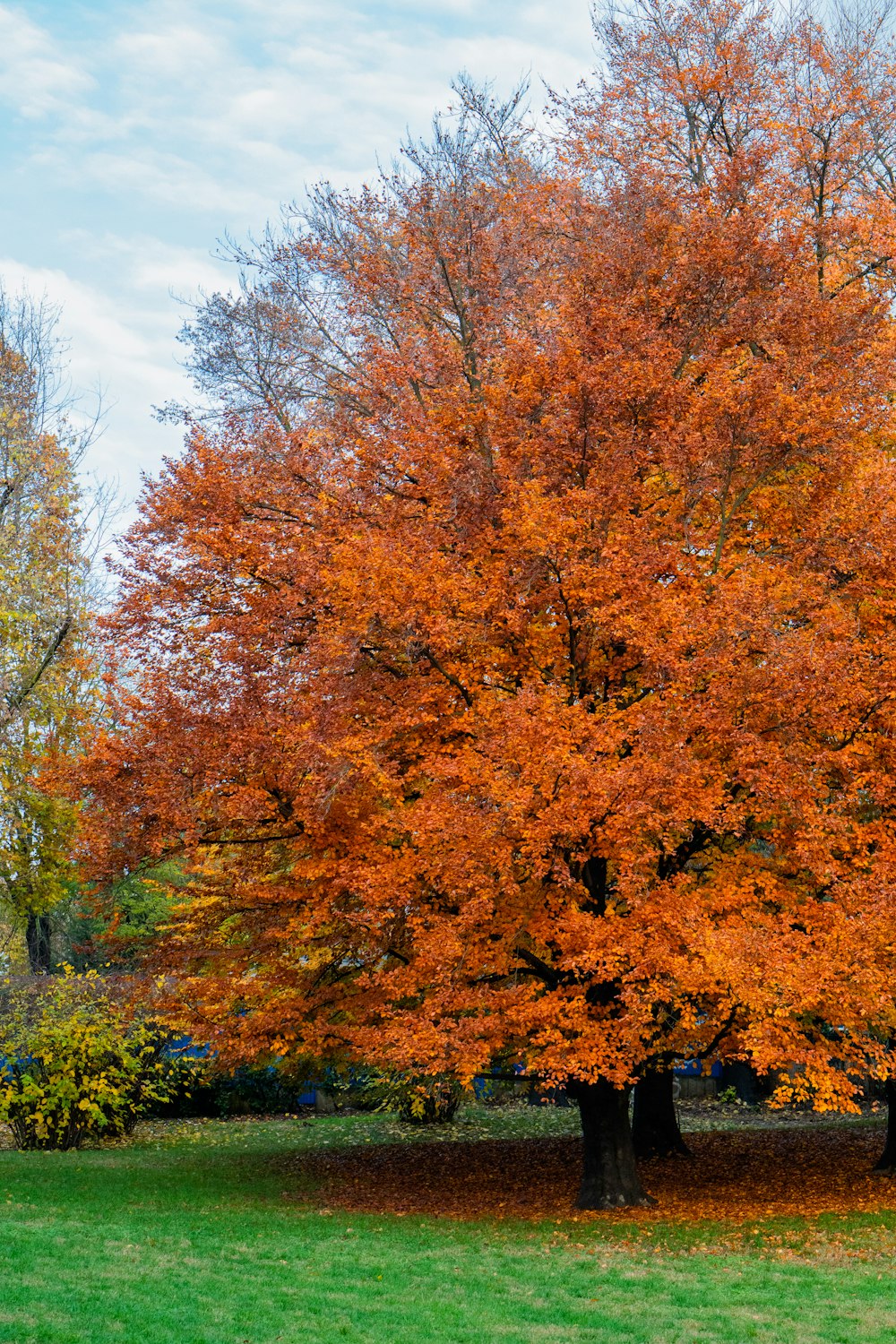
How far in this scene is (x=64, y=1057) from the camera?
17812 mm

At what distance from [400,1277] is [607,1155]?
3.91 m

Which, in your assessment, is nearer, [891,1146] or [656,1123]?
[891,1146]

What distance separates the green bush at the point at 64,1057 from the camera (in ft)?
56.7

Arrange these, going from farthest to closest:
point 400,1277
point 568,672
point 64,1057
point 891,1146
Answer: point 64,1057 < point 891,1146 < point 568,672 < point 400,1277

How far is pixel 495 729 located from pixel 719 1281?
15.6 feet

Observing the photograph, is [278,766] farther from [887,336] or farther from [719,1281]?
[887,336]

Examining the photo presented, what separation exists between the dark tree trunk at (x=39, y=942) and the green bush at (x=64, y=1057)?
7.76 ft

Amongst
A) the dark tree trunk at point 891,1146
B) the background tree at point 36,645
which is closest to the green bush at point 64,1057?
the background tree at point 36,645

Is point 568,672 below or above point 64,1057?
above

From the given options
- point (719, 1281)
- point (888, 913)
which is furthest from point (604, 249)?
point (719, 1281)

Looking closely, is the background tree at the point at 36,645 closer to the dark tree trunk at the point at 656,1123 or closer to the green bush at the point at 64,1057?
the green bush at the point at 64,1057

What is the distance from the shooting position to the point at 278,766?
11.7m

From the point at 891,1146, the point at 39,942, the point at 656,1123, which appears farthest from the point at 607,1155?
the point at 39,942

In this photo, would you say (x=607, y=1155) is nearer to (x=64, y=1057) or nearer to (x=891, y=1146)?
(x=891, y=1146)
